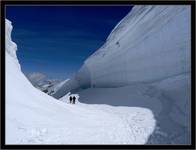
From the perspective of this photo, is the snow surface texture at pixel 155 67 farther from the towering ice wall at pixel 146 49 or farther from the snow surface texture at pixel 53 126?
the snow surface texture at pixel 53 126

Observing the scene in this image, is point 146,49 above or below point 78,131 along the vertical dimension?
above

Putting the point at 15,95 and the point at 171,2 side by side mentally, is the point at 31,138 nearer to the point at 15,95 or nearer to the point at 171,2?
the point at 15,95

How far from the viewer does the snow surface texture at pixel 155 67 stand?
1259 centimetres

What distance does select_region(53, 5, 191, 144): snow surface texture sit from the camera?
12586 mm

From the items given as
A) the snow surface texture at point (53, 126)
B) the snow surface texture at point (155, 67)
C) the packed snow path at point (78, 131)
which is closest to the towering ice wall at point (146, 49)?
the snow surface texture at point (155, 67)

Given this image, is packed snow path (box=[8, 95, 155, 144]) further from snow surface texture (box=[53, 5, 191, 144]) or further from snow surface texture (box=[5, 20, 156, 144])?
snow surface texture (box=[53, 5, 191, 144])

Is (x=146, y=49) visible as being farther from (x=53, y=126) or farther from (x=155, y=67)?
(x=53, y=126)

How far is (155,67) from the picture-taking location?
63.7 ft

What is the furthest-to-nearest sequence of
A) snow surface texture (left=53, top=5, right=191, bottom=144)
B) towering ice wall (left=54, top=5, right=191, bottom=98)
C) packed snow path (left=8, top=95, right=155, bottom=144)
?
towering ice wall (left=54, top=5, right=191, bottom=98) → snow surface texture (left=53, top=5, right=191, bottom=144) → packed snow path (left=8, top=95, right=155, bottom=144)

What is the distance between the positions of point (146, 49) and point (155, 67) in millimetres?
2286

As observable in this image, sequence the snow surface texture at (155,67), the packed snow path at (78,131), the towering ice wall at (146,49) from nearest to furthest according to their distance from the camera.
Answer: the packed snow path at (78,131)
the snow surface texture at (155,67)
the towering ice wall at (146,49)

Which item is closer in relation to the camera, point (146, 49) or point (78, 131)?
point (78, 131)

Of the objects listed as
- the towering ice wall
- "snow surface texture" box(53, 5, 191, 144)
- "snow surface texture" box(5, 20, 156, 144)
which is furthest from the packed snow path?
the towering ice wall

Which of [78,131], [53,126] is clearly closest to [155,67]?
[78,131]
